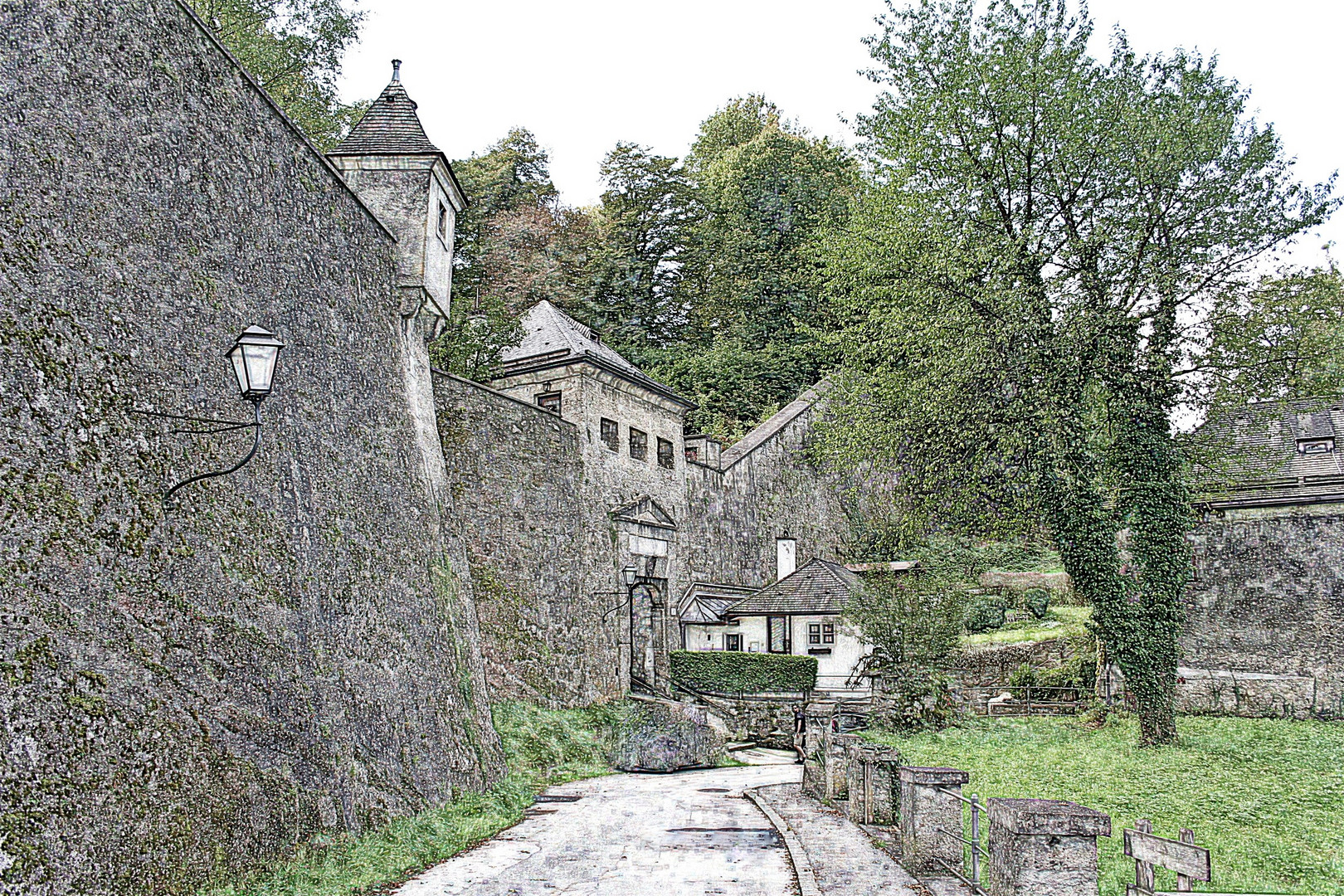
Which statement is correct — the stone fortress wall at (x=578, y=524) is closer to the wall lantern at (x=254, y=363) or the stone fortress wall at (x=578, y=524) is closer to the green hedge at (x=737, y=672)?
the green hedge at (x=737, y=672)

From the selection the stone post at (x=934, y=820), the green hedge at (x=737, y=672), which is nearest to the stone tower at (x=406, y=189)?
the stone post at (x=934, y=820)

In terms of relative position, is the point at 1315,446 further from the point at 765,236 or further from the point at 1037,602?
the point at 765,236

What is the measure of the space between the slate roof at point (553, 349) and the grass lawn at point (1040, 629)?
39.6 ft

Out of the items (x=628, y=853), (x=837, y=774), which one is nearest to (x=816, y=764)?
(x=837, y=774)

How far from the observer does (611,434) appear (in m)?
23.6

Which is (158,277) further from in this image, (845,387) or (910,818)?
(845,387)

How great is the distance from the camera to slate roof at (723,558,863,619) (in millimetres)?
27047

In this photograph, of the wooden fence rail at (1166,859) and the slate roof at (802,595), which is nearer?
the wooden fence rail at (1166,859)

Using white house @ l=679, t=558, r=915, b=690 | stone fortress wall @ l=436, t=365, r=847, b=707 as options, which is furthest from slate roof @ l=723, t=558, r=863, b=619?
stone fortress wall @ l=436, t=365, r=847, b=707

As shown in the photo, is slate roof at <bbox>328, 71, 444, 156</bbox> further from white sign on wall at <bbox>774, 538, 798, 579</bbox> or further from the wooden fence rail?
white sign on wall at <bbox>774, 538, 798, 579</bbox>

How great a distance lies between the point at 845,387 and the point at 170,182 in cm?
1783

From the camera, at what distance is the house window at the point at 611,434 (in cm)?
2333

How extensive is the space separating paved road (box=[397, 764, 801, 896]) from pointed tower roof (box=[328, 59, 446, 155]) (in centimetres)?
1002

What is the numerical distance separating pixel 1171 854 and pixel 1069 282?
14936 mm
